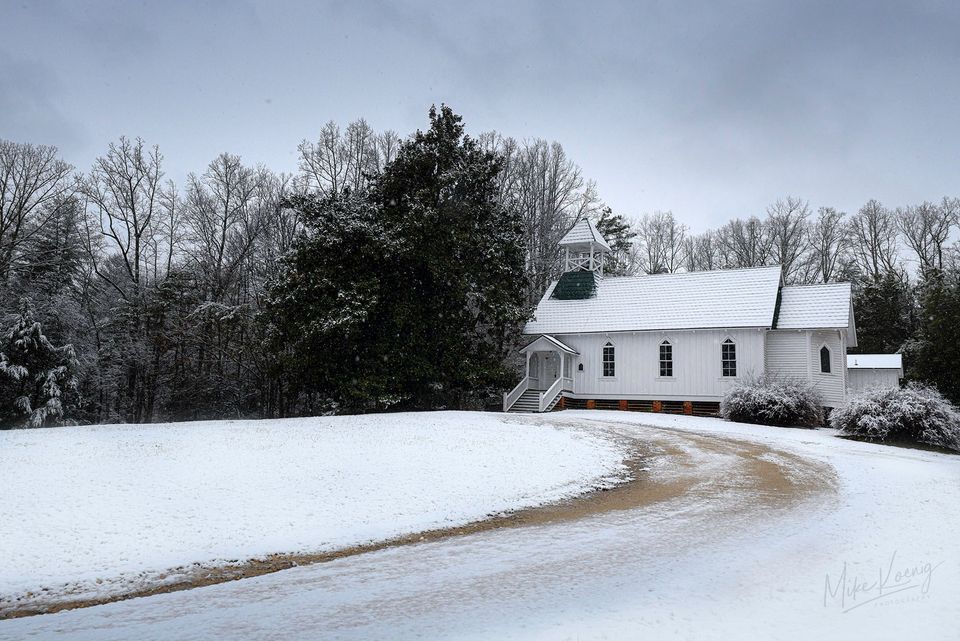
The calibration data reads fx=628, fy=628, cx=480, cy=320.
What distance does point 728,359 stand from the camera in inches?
1072

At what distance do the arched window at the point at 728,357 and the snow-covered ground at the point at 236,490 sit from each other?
12.9 m

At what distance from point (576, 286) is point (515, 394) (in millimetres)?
7466

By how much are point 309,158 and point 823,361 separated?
2810cm

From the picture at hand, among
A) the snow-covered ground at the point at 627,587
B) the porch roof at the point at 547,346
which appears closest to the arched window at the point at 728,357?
the porch roof at the point at 547,346

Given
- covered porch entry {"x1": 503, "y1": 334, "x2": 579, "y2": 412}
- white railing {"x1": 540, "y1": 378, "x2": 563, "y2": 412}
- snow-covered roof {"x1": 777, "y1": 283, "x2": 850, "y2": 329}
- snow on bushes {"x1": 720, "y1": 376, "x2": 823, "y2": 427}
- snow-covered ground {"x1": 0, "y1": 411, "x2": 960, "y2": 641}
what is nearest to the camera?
snow-covered ground {"x1": 0, "y1": 411, "x2": 960, "y2": 641}

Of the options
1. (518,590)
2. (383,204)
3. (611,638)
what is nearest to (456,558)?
(518,590)

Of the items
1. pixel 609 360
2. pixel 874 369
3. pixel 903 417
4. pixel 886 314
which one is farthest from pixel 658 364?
pixel 886 314

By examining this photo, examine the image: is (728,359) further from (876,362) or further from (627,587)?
(627,587)

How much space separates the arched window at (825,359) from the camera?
26.5 m

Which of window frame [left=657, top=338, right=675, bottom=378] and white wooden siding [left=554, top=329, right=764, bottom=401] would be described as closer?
white wooden siding [left=554, top=329, right=764, bottom=401]

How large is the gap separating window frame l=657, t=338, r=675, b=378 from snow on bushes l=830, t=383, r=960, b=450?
9.29 meters

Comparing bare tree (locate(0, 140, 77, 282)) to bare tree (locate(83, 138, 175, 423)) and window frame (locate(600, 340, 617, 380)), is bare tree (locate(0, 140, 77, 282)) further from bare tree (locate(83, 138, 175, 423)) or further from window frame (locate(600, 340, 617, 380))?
window frame (locate(600, 340, 617, 380))

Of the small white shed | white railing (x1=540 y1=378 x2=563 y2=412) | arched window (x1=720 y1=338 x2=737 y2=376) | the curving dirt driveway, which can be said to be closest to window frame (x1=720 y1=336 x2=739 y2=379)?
arched window (x1=720 y1=338 x2=737 y2=376)

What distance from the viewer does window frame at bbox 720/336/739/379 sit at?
27.0 meters
